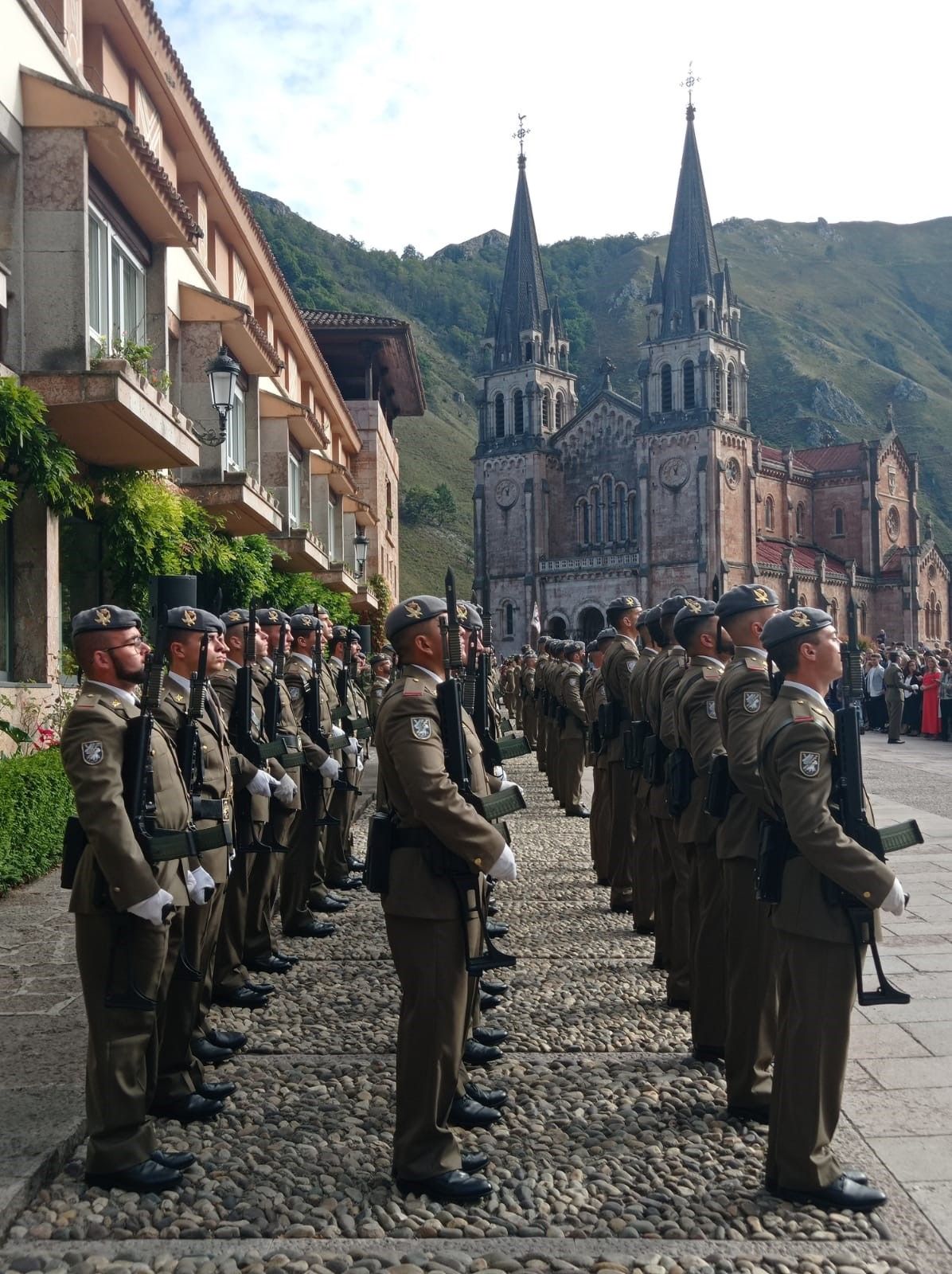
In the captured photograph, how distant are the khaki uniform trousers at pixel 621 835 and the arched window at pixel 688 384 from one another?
205ft

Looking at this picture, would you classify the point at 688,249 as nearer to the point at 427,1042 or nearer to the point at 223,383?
the point at 223,383

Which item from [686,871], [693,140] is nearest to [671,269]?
[693,140]

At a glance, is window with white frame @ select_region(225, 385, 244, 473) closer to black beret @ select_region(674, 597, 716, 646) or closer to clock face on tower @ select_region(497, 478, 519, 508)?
black beret @ select_region(674, 597, 716, 646)

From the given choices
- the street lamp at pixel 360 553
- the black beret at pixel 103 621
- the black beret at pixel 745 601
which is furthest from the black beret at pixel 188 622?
the street lamp at pixel 360 553

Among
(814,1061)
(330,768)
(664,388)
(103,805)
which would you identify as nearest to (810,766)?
(814,1061)

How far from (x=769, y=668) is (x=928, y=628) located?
79.2m

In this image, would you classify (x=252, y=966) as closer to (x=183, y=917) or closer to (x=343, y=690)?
(x=183, y=917)

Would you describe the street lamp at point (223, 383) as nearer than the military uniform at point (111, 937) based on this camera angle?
No

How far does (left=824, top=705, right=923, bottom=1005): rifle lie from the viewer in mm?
4105

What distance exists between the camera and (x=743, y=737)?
497cm

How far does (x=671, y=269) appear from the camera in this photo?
233 ft

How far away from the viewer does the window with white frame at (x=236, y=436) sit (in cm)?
1842

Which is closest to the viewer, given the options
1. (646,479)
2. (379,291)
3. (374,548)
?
(374,548)

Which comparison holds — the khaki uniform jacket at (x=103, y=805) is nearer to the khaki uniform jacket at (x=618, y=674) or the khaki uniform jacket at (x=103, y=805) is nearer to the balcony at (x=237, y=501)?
the khaki uniform jacket at (x=618, y=674)
